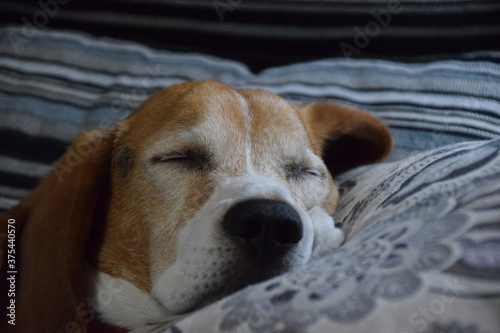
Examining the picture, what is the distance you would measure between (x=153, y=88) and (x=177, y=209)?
1187 millimetres

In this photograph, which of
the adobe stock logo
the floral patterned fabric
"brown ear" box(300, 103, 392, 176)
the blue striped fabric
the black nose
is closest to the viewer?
the floral patterned fabric

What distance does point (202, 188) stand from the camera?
3.95 feet

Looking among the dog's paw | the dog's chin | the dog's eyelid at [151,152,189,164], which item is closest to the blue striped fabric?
the dog's paw

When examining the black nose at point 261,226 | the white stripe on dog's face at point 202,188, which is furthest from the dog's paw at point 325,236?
the black nose at point 261,226

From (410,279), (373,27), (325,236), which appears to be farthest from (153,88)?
(410,279)

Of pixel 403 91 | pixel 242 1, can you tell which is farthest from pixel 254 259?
pixel 242 1

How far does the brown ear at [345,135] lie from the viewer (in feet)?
5.72

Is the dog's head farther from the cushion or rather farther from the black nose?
the cushion

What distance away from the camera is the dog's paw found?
1.09m

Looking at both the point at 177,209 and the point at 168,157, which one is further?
the point at 168,157

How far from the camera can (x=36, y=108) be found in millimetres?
2279

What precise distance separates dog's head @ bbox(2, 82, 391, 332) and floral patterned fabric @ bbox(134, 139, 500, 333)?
209mm

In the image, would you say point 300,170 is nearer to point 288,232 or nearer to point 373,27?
point 288,232

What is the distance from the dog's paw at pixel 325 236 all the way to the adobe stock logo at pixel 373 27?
1.36 metres
